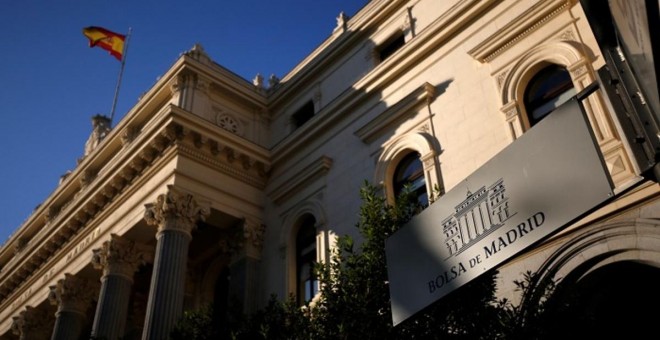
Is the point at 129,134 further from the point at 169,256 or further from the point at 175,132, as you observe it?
the point at 169,256

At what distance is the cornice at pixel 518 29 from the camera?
40.0 feet

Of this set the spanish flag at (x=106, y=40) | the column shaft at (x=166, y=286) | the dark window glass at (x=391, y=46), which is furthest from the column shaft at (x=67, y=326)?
the dark window glass at (x=391, y=46)

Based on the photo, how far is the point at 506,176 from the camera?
419 centimetres

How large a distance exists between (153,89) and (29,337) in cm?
1089

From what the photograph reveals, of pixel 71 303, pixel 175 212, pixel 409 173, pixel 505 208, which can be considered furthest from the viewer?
pixel 71 303

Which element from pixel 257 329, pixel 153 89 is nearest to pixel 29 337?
pixel 153 89

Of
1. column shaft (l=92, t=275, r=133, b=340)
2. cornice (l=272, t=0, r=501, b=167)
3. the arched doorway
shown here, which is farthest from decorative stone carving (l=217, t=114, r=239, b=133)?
the arched doorway

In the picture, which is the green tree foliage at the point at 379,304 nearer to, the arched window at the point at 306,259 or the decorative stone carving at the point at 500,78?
the decorative stone carving at the point at 500,78

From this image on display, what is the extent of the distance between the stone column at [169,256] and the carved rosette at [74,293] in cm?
577

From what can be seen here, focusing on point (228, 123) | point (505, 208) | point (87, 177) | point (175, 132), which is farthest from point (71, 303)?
point (505, 208)

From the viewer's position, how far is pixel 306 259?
16391mm

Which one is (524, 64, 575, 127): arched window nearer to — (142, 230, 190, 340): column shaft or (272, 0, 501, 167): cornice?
(272, 0, 501, 167): cornice

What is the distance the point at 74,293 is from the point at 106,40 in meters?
13.3

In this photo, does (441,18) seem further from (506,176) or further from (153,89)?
(506,176)
